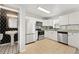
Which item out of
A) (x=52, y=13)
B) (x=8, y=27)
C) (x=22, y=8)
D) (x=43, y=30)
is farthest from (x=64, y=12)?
(x=8, y=27)

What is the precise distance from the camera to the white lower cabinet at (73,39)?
7.23ft

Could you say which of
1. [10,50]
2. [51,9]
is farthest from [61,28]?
[10,50]

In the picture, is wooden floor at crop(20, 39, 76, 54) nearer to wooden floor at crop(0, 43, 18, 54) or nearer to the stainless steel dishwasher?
the stainless steel dishwasher

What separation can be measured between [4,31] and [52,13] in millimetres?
1595

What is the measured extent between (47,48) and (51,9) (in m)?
1.05

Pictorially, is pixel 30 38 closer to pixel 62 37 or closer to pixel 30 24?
pixel 30 24

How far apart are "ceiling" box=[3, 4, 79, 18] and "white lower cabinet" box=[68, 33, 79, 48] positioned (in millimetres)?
669

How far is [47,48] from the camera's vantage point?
2182 millimetres

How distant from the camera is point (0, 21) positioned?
2.38 m

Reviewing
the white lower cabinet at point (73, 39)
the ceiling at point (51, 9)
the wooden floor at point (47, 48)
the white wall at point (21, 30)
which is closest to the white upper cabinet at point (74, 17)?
the ceiling at point (51, 9)

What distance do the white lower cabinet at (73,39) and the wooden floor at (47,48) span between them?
13 cm

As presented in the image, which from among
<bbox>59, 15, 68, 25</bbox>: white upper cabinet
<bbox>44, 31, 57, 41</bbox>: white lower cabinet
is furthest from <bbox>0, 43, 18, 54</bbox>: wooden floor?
<bbox>59, 15, 68, 25</bbox>: white upper cabinet

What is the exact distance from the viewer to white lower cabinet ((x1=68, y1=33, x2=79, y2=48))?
2205 mm
